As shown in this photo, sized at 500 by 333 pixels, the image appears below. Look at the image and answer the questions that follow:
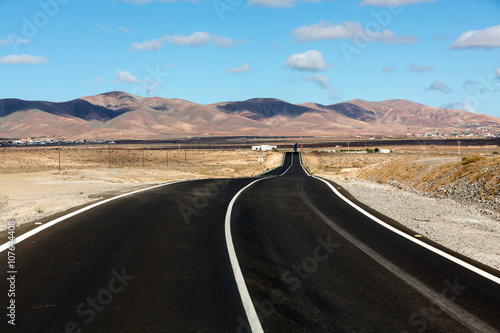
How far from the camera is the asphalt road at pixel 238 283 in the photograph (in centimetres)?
534

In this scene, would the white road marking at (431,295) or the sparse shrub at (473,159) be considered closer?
the white road marking at (431,295)

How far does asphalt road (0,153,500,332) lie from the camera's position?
17.5ft

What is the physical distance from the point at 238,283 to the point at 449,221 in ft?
27.0

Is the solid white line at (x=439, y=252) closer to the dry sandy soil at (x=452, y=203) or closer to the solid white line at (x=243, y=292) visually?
the dry sandy soil at (x=452, y=203)

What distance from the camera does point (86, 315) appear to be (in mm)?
5457

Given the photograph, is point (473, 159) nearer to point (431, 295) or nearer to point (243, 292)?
point (431, 295)

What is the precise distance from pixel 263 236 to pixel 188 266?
2849mm

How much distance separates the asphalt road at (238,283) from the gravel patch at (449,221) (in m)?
0.84

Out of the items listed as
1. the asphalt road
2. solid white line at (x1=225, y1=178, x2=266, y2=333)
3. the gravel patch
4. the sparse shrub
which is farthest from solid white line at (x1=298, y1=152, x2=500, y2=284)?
the sparse shrub

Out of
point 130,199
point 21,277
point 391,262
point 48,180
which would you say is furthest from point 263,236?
point 48,180

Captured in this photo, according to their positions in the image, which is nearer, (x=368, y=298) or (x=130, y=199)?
(x=368, y=298)

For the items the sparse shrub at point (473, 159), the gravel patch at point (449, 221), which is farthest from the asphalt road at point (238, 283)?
the sparse shrub at point (473, 159)

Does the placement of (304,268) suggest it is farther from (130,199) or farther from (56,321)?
(130,199)

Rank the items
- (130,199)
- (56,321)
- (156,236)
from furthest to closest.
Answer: (130,199), (156,236), (56,321)
